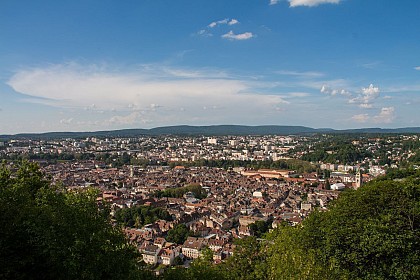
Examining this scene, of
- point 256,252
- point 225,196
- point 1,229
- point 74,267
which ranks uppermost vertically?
point 1,229

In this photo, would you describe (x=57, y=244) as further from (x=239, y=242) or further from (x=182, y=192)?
(x=182, y=192)

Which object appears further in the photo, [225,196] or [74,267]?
[225,196]

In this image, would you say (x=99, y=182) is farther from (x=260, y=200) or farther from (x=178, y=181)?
(x=260, y=200)

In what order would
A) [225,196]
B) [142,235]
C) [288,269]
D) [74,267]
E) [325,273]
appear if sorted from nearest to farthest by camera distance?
[74,267], [288,269], [325,273], [142,235], [225,196]

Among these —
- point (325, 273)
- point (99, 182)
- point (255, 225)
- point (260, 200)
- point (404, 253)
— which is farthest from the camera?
point (99, 182)

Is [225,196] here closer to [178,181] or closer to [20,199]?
[178,181]

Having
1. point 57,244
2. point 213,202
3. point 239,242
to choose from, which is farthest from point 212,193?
point 57,244

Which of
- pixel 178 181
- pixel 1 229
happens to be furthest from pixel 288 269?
pixel 178 181

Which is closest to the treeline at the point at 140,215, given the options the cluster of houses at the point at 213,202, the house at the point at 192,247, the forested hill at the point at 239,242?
the cluster of houses at the point at 213,202

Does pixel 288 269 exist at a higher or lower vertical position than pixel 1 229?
lower
